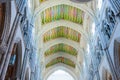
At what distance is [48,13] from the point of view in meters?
24.7

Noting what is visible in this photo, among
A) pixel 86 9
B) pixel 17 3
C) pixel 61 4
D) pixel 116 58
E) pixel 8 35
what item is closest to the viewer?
pixel 8 35

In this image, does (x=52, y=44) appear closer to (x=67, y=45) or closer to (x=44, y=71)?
(x=67, y=45)

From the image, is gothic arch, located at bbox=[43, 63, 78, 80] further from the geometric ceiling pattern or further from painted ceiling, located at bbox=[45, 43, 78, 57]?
the geometric ceiling pattern

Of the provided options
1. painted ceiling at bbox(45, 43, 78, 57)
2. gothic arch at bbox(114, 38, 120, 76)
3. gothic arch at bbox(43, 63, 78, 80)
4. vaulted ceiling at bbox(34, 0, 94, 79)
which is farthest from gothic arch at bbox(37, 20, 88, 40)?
gothic arch at bbox(43, 63, 78, 80)

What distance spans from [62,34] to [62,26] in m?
2.14

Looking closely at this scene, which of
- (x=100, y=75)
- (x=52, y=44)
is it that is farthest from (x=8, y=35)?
(x=52, y=44)

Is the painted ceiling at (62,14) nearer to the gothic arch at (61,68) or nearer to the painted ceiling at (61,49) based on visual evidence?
the painted ceiling at (61,49)

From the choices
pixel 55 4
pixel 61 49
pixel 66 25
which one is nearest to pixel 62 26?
pixel 66 25

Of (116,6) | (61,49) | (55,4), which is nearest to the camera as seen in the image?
(116,6)

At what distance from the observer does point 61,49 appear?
32938 millimetres

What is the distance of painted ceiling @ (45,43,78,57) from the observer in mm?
31411

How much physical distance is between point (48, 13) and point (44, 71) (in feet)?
41.9

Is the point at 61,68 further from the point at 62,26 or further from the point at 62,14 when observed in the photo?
the point at 62,14

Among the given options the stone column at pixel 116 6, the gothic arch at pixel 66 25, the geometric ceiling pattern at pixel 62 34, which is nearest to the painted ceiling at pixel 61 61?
the geometric ceiling pattern at pixel 62 34
